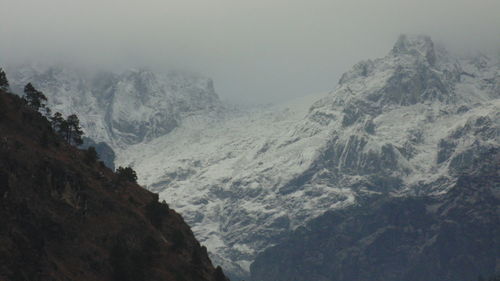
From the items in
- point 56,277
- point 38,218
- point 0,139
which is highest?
point 0,139

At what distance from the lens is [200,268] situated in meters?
192

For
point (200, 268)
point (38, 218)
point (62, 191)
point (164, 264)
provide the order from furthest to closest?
1. point (200, 268)
2. point (164, 264)
3. point (62, 191)
4. point (38, 218)

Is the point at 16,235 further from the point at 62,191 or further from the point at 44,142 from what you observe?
the point at 44,142

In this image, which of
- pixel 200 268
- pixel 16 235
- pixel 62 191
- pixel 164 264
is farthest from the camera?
pixel 200 268

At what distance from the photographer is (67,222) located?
163625mm

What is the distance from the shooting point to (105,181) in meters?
193

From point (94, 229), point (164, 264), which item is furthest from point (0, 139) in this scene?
point (164, 264)

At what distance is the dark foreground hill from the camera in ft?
482

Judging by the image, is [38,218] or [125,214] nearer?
[38,218]

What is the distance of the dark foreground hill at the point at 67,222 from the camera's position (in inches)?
5787

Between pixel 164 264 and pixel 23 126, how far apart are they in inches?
1318

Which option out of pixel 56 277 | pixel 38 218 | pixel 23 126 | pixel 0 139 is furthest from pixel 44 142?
pixel 56 277

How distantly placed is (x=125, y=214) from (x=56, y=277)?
126 feet

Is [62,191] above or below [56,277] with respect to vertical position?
above
